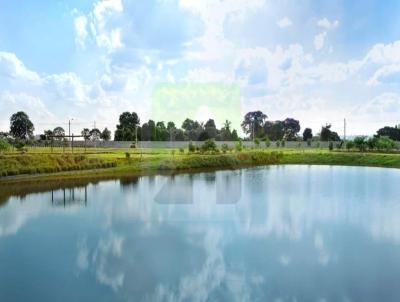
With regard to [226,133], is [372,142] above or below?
below

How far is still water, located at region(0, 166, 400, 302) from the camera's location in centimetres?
659

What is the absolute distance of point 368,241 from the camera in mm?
9141

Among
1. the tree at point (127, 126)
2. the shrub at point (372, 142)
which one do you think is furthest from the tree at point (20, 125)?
the shrub at point (372, 142)

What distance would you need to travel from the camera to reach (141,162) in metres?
25.4

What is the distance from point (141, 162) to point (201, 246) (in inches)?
666

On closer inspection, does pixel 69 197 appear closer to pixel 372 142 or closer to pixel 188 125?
pixel 372 142

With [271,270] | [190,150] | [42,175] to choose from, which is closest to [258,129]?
[190,150]

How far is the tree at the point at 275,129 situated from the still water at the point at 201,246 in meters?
44.2

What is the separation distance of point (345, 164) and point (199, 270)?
25087mm

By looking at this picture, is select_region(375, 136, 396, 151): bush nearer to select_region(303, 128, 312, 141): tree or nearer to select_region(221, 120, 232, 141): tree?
select_region(221, 120, 232, 141): tree

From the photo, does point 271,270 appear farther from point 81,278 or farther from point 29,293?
point 29,293

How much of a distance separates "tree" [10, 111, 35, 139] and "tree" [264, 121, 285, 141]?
31.1 metres

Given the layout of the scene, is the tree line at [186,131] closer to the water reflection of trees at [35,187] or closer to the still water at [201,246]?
the water reflection of trees at [35,187]

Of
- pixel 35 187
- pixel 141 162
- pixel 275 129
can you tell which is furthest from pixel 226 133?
pixel 35 187
